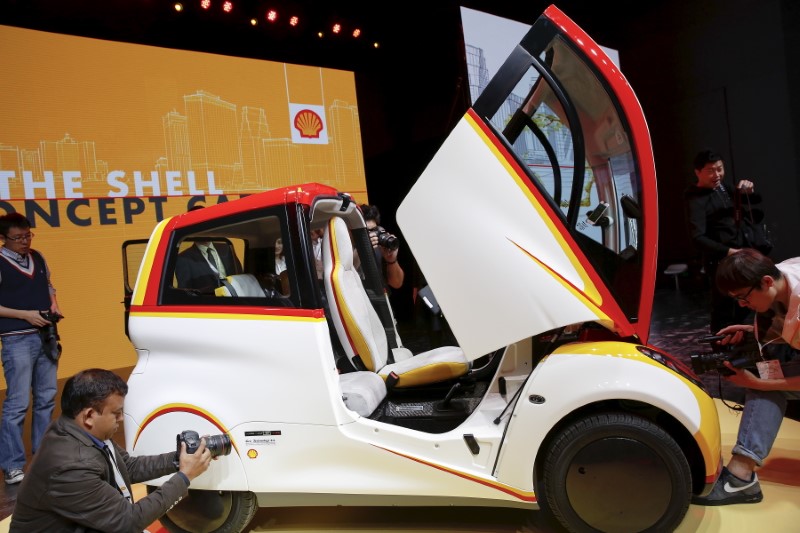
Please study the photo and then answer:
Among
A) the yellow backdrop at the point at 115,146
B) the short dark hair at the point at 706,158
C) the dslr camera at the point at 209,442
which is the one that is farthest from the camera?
the yellow backdrop at the point at 115,146

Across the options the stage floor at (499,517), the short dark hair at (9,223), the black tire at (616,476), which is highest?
the short dark hair at (9,223)

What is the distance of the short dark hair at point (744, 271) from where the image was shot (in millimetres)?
2117

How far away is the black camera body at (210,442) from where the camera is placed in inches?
80.2

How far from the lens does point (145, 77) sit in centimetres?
519

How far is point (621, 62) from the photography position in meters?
8.83

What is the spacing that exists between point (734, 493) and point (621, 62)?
26.0ft

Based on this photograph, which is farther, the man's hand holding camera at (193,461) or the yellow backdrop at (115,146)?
the yellow backdrop at (115,146)

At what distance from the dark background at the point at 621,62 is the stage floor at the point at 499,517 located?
4.67 metres

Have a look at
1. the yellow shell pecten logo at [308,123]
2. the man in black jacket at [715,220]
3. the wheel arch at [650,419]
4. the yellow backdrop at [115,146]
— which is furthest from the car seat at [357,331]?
the yellow shell pecten logo at [308,123]

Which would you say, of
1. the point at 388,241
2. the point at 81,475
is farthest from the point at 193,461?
the point at 388,241

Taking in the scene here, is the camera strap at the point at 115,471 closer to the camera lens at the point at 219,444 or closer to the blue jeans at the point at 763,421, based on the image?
the camera lens at the point at 219,444

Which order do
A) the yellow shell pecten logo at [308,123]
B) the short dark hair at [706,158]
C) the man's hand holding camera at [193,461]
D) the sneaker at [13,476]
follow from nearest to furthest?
the man's hand holding camera at [193,461] < the sneaker at [13,476] < the short dark hair at [706,158] < the yellow shell pecten logo at [308,123]

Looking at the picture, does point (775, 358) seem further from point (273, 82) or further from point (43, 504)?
point (273, 82)

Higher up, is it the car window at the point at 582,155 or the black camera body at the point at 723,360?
the car window at the point at 582,155
